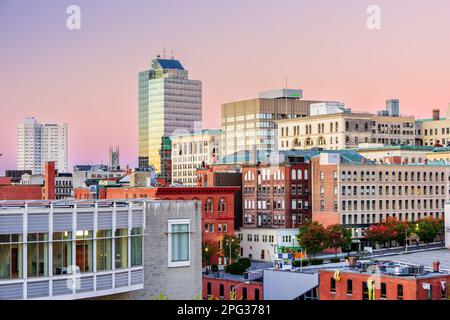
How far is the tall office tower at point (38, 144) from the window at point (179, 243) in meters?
149

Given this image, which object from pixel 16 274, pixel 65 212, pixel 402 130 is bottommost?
pixel 16 274

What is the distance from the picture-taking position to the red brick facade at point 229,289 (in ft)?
194

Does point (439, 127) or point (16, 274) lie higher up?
point (439, 127)

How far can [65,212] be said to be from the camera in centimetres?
1981

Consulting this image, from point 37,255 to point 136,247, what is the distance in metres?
3.18

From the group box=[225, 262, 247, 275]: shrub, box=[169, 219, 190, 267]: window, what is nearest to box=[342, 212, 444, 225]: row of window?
box=[225, 262, 247, 275]: shrub

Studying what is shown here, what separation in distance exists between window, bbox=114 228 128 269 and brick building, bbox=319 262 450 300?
26.1 m

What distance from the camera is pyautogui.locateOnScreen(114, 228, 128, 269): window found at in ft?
70.0

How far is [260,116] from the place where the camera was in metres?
148

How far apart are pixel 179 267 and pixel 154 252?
100cm
